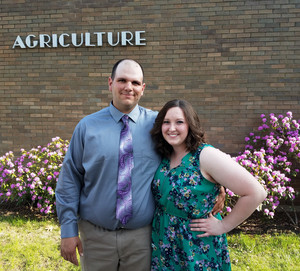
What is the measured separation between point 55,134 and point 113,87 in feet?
12.2

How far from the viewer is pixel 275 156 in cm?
472

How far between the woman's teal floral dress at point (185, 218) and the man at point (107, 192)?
11 centimetres

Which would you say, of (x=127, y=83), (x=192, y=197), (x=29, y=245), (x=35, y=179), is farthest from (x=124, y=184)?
(x=35, y=179)

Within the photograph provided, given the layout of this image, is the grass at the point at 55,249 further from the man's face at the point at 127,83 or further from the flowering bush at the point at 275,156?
the man's face at the point at 127,83

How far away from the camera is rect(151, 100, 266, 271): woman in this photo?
64.6 inches

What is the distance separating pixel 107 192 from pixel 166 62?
3593 millimetres

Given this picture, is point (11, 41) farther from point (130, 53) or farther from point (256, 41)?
point (256, 41)

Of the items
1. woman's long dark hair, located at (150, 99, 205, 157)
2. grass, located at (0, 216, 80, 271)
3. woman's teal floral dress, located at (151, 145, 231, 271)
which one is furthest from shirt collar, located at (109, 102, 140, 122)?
grass, located at (0, 216, 80, 271)

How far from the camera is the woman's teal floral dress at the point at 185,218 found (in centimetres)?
171

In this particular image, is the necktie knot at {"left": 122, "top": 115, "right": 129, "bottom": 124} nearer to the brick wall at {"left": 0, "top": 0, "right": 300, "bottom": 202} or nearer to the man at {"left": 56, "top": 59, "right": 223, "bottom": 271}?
the man at {"left": 56, "top": 59, "right": 223, "bottom": 271}

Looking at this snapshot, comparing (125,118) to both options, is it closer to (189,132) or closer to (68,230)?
(189,132)

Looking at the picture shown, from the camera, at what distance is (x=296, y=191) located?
470 centimetres

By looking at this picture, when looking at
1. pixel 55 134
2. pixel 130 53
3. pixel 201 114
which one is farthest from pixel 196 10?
pixel 55 134

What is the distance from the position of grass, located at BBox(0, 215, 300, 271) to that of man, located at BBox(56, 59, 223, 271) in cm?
146
